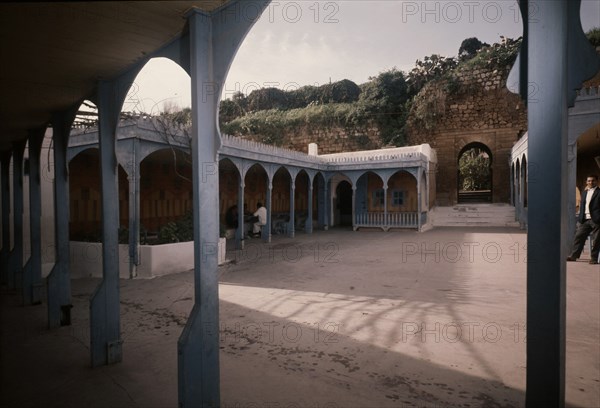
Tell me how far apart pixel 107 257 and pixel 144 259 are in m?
4.48

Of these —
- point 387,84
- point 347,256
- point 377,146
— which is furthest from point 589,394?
point 387,84

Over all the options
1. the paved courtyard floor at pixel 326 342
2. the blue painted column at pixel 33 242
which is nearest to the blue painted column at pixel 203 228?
the paved courtyard floor at pixel 326 342

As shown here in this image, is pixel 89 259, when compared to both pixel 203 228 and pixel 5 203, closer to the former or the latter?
pixel 5 203

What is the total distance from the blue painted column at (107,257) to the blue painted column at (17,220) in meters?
4.20

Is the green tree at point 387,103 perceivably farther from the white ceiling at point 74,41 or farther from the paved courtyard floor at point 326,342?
the white ceiling at point 74,41

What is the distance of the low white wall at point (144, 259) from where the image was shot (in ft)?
26.0

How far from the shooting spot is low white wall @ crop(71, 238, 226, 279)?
7.93 metres

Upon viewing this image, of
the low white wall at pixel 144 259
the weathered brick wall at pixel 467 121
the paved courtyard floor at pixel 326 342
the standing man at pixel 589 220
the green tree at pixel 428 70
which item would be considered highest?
the green tree at pixel 428 70

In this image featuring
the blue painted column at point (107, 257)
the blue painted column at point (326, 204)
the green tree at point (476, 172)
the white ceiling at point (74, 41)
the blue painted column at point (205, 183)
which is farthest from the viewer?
the green tree at point (476, 172)

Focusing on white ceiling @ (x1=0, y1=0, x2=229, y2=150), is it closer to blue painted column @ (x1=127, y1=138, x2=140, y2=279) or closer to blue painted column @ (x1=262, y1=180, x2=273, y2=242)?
blue painted column @ (x1=127, y1=138, x2=140, y2=279)

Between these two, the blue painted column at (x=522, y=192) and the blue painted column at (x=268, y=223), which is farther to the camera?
the blue painted column at (x=522, y=192)

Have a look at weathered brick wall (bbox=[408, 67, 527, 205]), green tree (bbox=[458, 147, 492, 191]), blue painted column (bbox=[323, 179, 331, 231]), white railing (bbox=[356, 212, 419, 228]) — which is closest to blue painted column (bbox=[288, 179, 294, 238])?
blue painted column (bbox=[323, 179, 331, 231])

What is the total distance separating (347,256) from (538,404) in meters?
8.76

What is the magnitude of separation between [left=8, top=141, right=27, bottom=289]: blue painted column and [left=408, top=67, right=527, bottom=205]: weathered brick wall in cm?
2112
